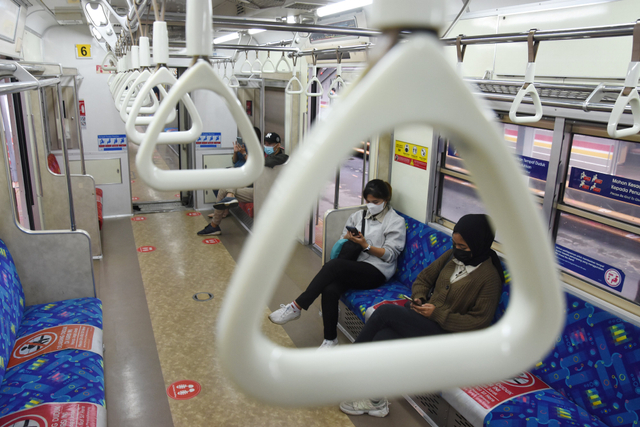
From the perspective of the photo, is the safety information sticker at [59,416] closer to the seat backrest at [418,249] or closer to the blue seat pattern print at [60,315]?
the blue seat pattern print at [60,315]

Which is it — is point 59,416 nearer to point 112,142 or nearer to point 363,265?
point 363,265

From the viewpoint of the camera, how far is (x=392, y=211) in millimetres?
4988

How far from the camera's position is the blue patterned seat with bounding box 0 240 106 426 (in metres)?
2.91

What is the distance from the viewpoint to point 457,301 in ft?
11.6

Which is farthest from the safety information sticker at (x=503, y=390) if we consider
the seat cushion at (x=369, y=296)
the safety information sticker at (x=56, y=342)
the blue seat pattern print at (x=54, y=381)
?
the safety information sticker at (x=56, y=342)

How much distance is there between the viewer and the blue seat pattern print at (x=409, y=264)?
4.39 metres

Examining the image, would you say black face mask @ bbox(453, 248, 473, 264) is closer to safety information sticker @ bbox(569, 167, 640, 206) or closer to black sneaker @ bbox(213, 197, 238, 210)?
safety information sticker @ bbox(569, 167, 640, 206)

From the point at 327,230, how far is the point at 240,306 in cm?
495

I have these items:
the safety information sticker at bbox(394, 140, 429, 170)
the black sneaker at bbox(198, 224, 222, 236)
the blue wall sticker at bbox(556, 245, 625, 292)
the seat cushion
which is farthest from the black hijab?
the black sneaker at bbox(198, 224, 222, 236)

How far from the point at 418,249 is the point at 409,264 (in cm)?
19

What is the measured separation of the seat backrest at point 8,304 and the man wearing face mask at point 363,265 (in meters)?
2.15

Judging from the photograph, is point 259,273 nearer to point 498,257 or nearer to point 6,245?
point 498,257

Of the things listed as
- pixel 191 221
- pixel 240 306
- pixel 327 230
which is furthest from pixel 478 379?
pixel 191 221

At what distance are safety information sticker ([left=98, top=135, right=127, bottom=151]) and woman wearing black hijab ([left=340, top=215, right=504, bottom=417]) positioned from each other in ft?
21.0
